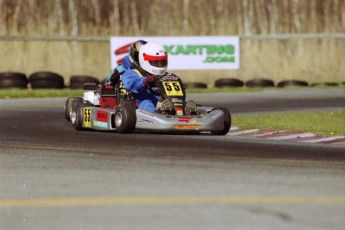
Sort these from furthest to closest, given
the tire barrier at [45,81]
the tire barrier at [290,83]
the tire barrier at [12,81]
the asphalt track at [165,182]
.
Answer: the tire barrier at [290,83], the tire barrier at [45,81], the tire barrier at [12,81], the asphalt track at [165,182]

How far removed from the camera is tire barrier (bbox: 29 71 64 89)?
91.4 ft

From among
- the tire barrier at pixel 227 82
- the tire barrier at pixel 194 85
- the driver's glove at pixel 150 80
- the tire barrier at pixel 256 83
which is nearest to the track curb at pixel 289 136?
the driver's glove at pixel 150 80

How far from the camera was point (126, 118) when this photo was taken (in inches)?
537

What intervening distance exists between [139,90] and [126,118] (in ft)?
2.42

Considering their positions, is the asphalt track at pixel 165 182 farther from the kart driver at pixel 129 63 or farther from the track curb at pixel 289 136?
the kart driver at pixel 129 63

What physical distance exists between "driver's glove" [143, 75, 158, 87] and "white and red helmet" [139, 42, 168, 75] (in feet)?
1.37

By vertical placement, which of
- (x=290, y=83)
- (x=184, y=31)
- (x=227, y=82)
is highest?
(x=184, y=31)

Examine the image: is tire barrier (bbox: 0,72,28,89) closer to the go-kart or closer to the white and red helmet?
the go-kart

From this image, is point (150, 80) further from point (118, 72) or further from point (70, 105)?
point (70, 105)

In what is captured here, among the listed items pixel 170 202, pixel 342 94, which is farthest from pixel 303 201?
pixel 342 94

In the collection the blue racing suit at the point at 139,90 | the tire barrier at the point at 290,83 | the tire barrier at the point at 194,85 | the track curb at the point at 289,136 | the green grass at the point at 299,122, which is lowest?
the tire barrier at the point at 290,83

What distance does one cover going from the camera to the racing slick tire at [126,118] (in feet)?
44.8

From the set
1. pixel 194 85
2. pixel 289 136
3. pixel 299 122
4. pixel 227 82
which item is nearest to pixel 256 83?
pixel 227 82

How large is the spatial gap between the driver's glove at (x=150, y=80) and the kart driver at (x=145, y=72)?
0.03 meters
